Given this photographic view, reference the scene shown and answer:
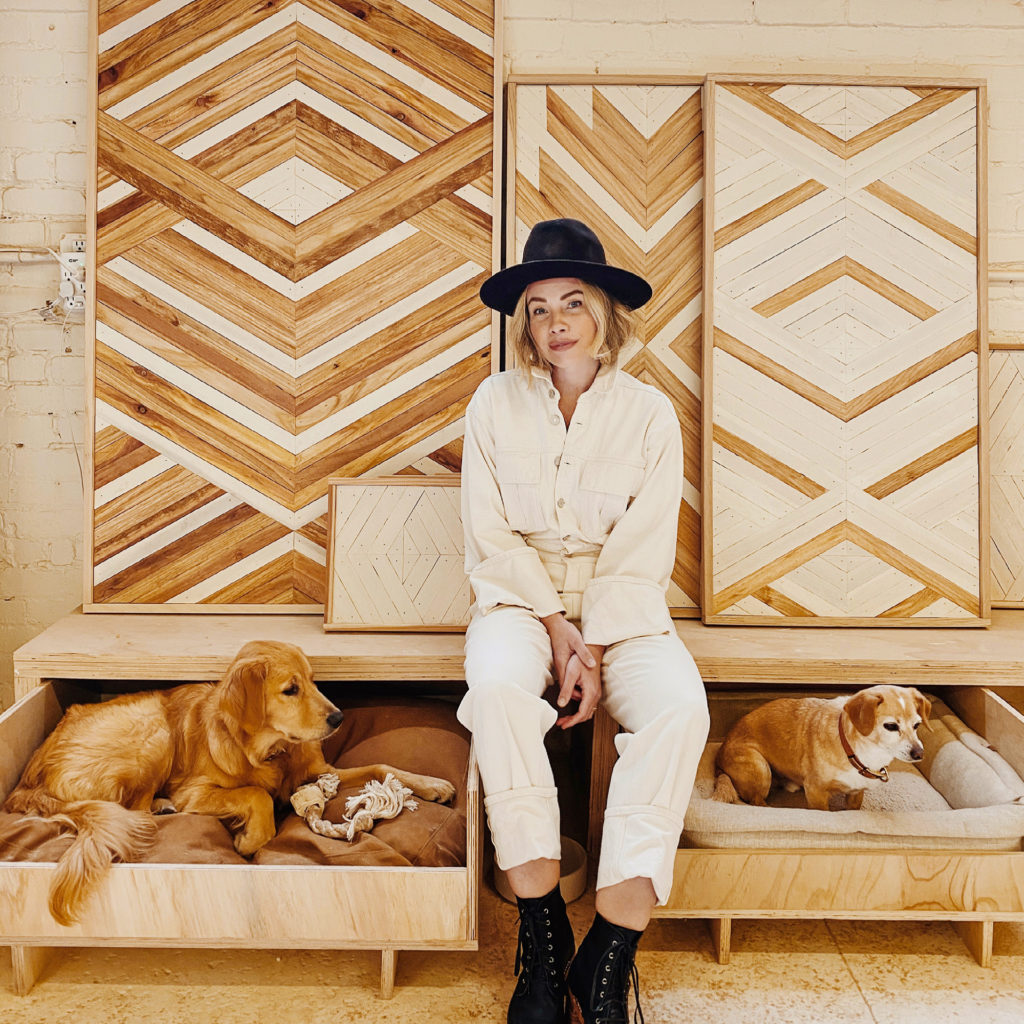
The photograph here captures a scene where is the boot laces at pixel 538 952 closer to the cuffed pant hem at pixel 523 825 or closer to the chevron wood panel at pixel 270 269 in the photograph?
the cuffed pant hem at pixel 523 825

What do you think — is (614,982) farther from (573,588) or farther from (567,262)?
(567,262)

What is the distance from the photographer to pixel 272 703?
205cm

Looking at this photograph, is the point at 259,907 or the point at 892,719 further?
the point at 892,719

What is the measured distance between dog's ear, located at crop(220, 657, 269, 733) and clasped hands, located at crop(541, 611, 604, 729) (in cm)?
71

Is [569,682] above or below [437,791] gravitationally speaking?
above

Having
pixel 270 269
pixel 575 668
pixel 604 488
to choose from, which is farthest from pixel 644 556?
pixel 270 269

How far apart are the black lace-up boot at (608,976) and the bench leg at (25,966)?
117 cm

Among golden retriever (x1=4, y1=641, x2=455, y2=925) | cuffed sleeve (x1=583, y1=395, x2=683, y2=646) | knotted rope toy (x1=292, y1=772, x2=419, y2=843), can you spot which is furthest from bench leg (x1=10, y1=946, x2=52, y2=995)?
cuffed sleeve (x1=583, y1=395, x2=683, y2=646)

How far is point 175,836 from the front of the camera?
1.88m

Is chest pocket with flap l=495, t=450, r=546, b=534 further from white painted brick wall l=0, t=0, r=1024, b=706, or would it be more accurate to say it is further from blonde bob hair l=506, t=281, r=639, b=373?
white painted brick wall l=0, t=0, r=1024, b=706

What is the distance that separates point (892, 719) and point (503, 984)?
42.7 inches

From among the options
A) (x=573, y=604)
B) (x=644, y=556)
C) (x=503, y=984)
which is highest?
(x=644, y=556)

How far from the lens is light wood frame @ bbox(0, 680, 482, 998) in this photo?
175 centimetres

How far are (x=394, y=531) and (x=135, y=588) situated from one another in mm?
884
